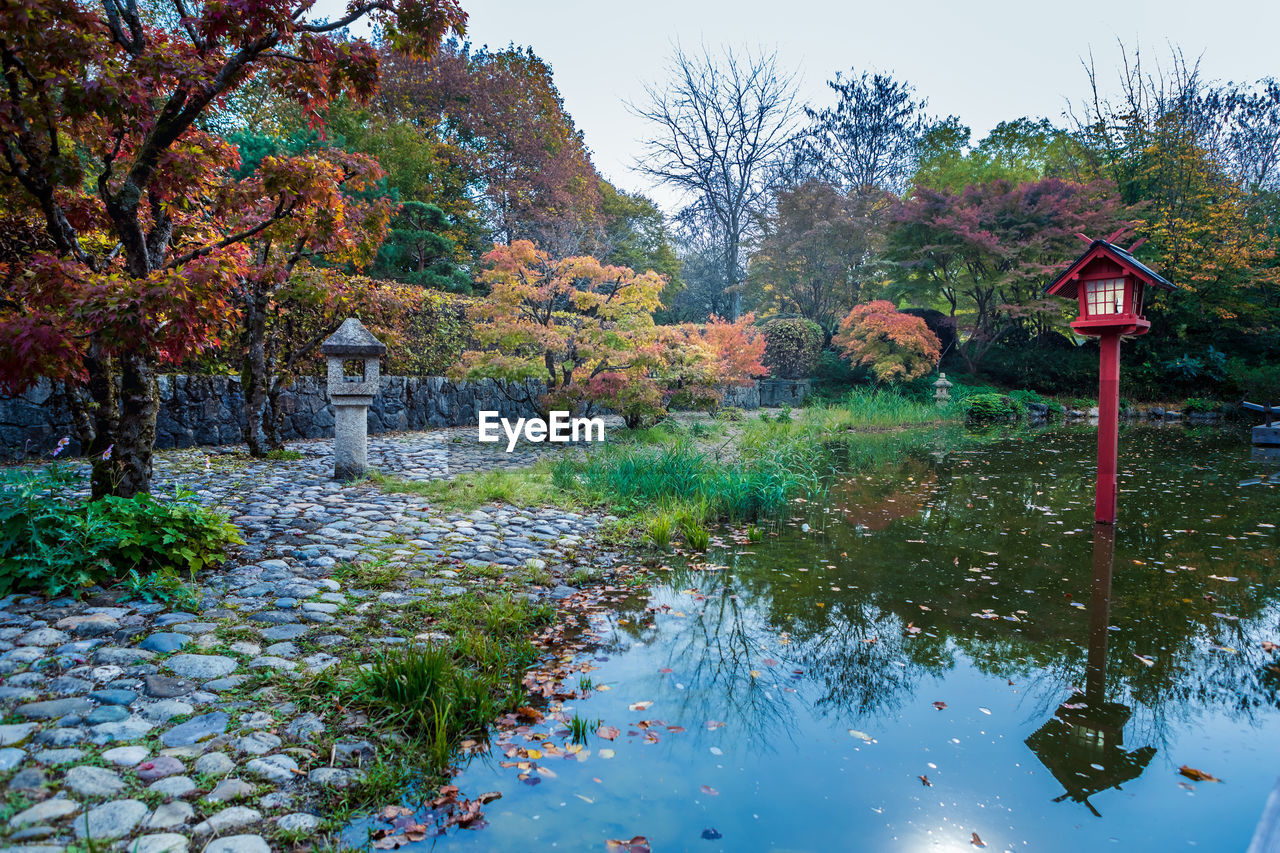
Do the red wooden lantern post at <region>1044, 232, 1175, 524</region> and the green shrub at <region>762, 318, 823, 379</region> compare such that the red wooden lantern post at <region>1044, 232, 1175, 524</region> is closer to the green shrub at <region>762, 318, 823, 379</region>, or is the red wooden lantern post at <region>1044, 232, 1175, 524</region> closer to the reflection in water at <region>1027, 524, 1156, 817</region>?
the reflection in water at <region>1027, 524, 1156, 817</region>

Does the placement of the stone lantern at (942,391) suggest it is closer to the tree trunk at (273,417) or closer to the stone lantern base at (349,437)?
the stone lantern base at (349,437)

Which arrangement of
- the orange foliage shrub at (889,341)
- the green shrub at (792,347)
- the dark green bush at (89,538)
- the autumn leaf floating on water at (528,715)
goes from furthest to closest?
the green shrub at (792,347) < the orange foliage shrub at (889,341) < the dark green bush at (89,538) < the autumn leaf floating on water at (528,715)

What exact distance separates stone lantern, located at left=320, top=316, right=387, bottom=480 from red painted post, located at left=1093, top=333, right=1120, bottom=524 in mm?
6762

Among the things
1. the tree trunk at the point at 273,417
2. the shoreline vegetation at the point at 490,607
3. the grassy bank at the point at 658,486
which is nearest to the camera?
the shoreline vegetation at the point at 490,607

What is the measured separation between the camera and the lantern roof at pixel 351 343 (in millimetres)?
6477

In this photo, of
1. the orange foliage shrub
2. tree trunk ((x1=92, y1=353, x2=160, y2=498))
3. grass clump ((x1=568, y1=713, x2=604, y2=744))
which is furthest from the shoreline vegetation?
the orange foliage shrub

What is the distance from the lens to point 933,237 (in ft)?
56.0

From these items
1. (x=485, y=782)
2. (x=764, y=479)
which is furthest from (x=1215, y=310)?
(x=485, y=782)

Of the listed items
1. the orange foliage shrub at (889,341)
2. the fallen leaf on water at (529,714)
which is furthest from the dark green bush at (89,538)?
the orange foliage shrub at (889,341)

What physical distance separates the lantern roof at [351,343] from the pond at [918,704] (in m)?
4.11

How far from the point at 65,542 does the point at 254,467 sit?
150 inches

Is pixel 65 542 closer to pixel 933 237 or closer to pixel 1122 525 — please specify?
pixel 1122 525

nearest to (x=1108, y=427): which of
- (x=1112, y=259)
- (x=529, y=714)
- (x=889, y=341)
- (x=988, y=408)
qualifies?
(x=1112, y=259)

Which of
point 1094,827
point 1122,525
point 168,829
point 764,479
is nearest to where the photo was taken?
point 168,829
